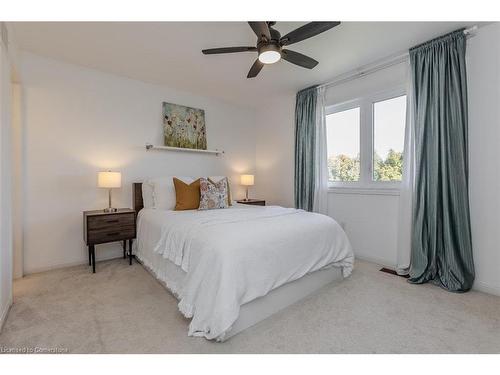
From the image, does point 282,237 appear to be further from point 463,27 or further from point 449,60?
point 463,27

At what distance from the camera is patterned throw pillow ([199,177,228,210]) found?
308 cm

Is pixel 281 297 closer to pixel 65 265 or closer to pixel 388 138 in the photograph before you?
pixel 388 138

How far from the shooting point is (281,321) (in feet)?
5.88

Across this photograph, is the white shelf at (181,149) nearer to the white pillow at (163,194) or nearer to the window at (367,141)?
the white pillow at (163,194)

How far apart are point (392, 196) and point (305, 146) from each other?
1.42 meters

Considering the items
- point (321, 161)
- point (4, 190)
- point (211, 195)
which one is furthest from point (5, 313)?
point (321, 161)

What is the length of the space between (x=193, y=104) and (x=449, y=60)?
132 inches

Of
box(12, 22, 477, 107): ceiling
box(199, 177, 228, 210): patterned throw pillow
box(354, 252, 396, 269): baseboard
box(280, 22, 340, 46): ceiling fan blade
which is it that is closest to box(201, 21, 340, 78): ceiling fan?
box(280, 22, 340, 46): ceiling fan blade

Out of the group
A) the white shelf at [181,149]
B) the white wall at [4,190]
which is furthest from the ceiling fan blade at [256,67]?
the white wall at [4,190]

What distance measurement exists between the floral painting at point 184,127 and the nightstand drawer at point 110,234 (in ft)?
4.71

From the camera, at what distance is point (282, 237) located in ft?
6.37

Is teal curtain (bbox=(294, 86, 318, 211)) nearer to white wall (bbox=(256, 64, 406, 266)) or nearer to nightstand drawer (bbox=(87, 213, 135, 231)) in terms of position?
white wall (bbox=(256, 64, 406, 266))

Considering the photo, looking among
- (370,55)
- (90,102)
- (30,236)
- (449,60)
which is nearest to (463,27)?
(449,60)

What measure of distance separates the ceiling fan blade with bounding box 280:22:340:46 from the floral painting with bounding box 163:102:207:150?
7.73ft
